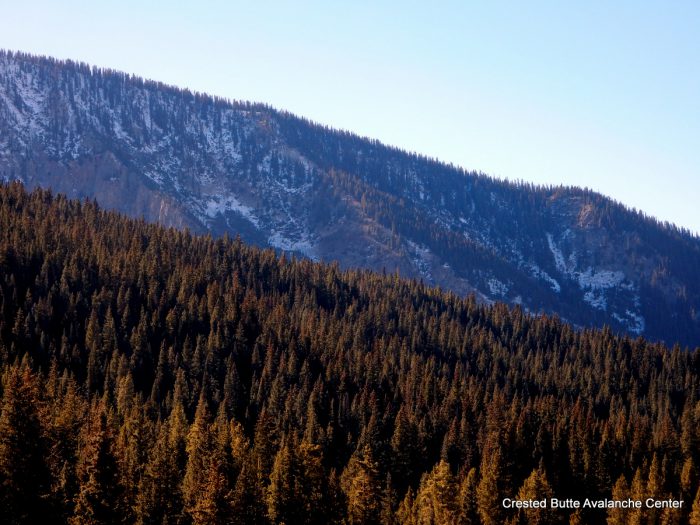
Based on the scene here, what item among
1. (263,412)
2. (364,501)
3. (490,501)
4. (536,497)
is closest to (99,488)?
(364,501)

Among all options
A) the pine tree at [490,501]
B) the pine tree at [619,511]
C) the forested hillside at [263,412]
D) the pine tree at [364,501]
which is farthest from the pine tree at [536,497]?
the pine tree at [364,501]

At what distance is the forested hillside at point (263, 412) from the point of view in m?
64.6

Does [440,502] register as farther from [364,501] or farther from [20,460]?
[20,460]

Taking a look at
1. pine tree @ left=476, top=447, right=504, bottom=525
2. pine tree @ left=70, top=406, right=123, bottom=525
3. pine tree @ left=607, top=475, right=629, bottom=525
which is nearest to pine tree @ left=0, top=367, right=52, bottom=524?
pine tree @ left=70, top=406, right=123, bottom=525

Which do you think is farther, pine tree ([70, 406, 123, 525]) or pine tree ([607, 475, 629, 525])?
pine tree ([607, 475, 629, 525])

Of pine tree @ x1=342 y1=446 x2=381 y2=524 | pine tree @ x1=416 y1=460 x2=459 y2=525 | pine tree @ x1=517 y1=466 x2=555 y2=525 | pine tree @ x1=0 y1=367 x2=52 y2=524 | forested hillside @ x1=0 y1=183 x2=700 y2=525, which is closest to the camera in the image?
pine tree @ x1=0 y1=367 x2=52 y2=524

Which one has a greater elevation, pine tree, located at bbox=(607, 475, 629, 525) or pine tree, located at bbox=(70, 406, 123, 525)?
pine tree, located at bbox=(607, 475, 629, 525)

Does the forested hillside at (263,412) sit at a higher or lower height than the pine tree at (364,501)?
higher

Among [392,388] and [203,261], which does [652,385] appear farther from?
[203,261]

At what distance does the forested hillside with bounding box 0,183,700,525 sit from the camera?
64562 mm

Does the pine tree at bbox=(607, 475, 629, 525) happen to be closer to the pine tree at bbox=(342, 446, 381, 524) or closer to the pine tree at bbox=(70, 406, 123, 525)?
the pine tree at bbox=(342, 446, 381, 524)

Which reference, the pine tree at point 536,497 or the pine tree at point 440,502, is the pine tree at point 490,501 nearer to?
the pine tree at point 536,497

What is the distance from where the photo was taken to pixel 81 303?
6024 inches

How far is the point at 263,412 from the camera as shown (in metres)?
104
